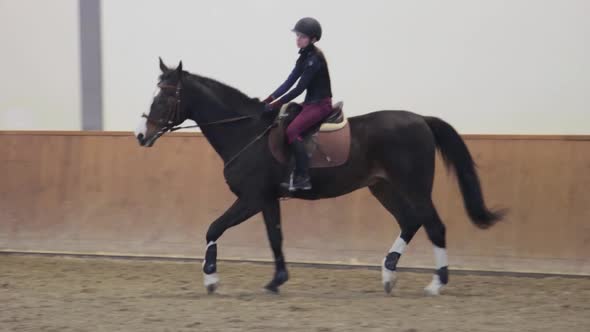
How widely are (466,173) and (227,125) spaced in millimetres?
2014

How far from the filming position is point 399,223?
7.46 meters

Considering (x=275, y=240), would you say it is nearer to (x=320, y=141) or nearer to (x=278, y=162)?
(x=278, y=162)

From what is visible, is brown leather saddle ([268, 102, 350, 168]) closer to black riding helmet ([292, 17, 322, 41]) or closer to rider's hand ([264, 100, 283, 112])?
rider's hand ([264, 100, 283, 112])

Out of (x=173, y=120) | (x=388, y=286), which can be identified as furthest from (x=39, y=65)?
(x=388, y=286)

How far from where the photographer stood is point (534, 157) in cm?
796

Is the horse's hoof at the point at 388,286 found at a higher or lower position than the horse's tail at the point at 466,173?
lower

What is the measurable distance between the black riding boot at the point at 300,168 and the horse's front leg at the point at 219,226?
0.37 m

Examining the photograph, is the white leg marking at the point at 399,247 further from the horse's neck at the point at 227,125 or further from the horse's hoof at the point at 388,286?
the horse's neck at the point at 227,125

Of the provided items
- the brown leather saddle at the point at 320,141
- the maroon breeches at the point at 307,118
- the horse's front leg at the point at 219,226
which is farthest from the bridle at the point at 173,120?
the horse's front leg at the point at 219,226

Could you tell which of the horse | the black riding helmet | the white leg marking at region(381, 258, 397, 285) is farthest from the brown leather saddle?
the white leg marking at region(381, 258, 397, 285)

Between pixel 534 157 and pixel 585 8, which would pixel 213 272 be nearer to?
pixel 534 157

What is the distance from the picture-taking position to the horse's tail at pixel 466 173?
729 cm

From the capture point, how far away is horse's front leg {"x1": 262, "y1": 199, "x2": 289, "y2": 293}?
7066mm

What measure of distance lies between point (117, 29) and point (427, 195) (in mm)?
4142
